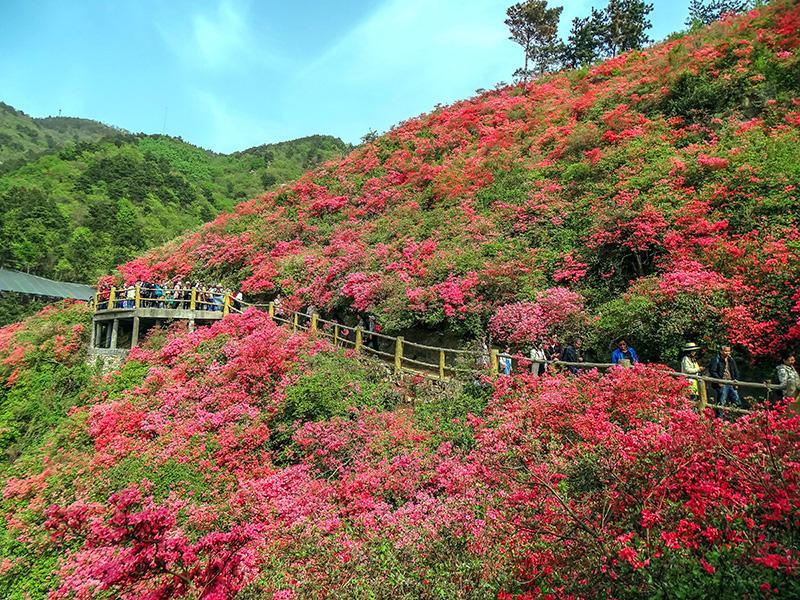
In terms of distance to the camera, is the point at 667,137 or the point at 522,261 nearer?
the point at 522,261

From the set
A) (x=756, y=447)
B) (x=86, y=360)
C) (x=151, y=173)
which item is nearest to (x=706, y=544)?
(x=756, y=447)

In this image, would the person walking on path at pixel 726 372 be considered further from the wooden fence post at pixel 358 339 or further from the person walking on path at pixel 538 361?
the wooden fence post at pixel 358 339

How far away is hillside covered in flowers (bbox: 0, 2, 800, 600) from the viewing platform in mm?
758

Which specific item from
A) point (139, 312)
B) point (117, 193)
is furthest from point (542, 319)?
point (117, 193)

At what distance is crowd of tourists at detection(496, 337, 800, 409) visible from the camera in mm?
7535

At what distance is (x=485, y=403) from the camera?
33.8ft

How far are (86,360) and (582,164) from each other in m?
21.7

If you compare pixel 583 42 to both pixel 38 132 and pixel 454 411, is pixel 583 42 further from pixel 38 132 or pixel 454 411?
pixel 38 132

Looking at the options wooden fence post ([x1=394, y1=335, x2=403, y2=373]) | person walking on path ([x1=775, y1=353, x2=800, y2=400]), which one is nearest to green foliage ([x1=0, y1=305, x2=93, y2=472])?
wooden fence post ([x1=394, y1=335, x2=403, y2=373])

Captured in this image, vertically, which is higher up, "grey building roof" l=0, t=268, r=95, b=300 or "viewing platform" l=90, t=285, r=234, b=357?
"grey building roof" l=0, t=268, r=95, b=300

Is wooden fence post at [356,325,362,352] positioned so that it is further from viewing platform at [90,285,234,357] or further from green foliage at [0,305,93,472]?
green foliage at [0,305,93,472]

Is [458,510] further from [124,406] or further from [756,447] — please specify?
[124,406]

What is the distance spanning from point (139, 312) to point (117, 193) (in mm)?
51185

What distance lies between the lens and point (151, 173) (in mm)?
67000
